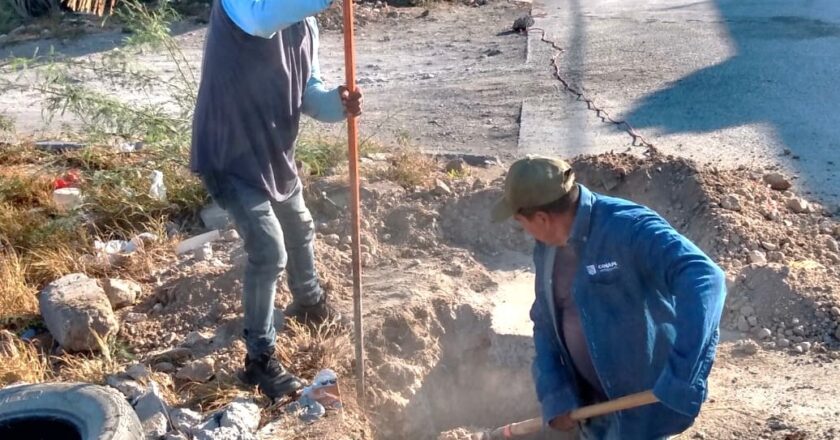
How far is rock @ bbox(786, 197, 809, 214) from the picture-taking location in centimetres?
589

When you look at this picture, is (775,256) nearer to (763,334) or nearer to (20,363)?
(763,334)

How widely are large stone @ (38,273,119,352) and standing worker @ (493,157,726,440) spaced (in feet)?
8.04

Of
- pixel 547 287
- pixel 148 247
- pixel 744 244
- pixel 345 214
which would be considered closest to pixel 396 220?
pixel 345 214

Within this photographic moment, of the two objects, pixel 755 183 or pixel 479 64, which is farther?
pixel 479 64

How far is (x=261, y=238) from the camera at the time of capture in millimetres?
4059

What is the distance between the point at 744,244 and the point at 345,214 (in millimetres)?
2247

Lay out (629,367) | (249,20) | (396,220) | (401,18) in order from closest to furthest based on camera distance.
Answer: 1. (629,367)
2. (249,20)
3. (396,220)
4. (401,18)

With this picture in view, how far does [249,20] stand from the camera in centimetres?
375

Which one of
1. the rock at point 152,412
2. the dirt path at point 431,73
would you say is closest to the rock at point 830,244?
the dirt path at point 431,73

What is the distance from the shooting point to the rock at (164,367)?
4.65 metres

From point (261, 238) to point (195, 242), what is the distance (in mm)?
2033

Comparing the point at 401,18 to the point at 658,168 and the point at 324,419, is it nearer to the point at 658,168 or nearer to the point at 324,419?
the point at 658,168

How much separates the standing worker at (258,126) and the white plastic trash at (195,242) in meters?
1.73

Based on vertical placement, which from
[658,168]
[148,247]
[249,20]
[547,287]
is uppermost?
[249,20]
